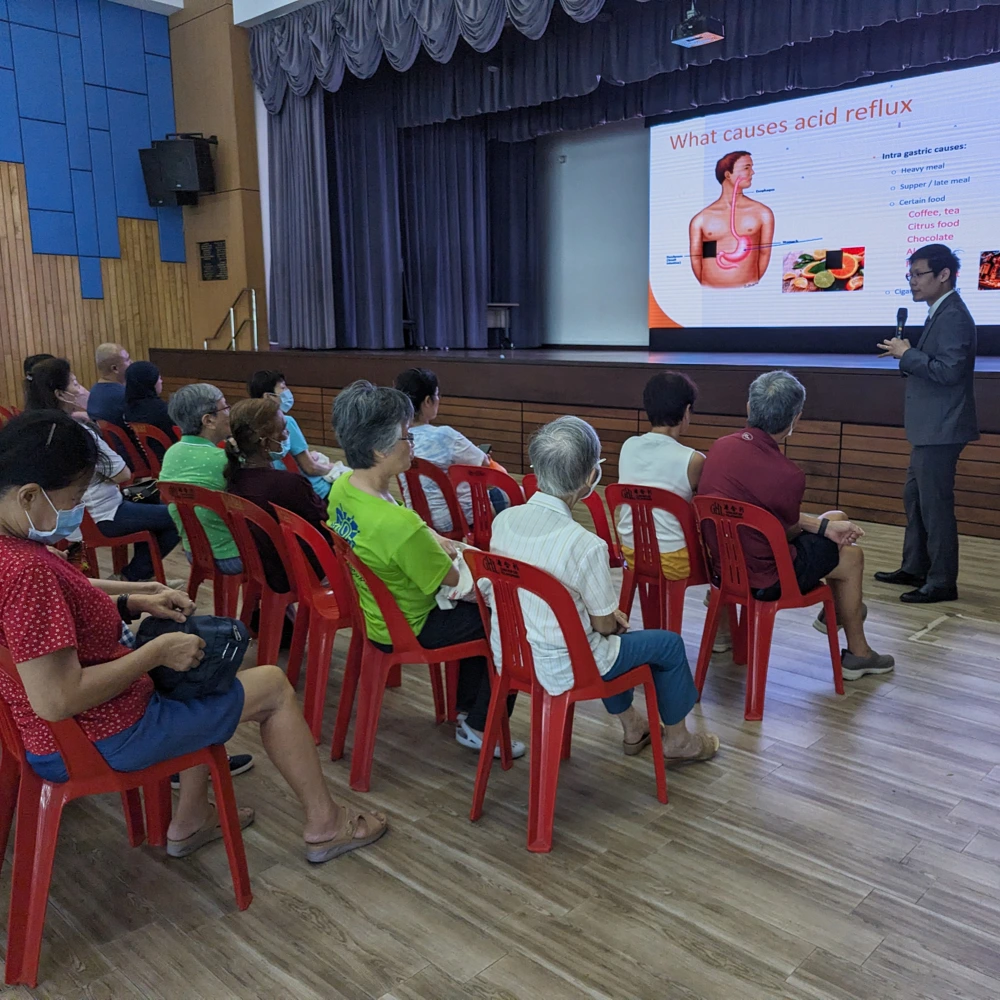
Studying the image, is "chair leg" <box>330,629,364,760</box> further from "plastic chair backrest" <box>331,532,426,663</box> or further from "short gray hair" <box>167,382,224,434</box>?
"short gray hair" <box>167,382,224,434</box>

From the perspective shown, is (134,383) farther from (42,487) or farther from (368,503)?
(42,487)

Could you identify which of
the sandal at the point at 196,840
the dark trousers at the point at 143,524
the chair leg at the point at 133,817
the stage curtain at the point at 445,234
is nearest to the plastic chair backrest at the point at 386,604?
the sandal at the point at 196,840

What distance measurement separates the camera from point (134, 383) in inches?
181

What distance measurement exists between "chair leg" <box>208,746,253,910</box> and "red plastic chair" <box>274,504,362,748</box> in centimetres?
68

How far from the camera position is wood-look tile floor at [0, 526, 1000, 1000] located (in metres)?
1.68

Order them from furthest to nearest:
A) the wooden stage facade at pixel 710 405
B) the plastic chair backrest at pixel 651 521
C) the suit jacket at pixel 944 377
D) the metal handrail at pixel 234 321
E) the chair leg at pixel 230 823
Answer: the metal handrail at pixel 234 321
the wooden stage facade at pixel 710 405
the suit jacket at pixel 944 377
the plastic chair backrest at pixel 651 521
the chair leg at pixel 230 823

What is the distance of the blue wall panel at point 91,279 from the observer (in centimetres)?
912

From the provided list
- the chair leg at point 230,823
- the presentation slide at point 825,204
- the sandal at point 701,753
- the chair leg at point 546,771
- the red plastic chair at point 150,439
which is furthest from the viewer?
the presentation slide at point 825,204

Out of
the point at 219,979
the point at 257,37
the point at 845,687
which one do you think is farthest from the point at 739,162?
the point at 219,979

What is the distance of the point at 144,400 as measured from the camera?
4.64 meters

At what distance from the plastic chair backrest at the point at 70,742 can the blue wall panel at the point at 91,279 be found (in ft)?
28.0

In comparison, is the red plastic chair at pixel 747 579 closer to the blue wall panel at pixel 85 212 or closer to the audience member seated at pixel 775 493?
the audience member seated at pixel 775 493

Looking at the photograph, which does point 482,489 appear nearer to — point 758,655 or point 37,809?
point 758,655

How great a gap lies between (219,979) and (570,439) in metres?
1.32
